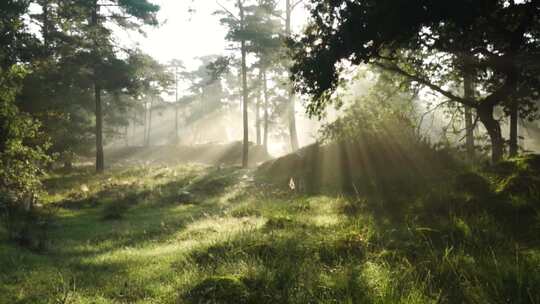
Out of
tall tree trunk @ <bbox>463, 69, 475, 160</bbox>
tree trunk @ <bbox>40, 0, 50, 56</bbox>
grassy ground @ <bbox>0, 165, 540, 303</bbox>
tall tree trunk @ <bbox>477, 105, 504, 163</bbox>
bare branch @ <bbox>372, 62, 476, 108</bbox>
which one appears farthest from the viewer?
tree trunk @ <bbox>40, 0, 50, 56</bbox>

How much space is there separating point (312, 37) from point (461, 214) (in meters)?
6.08

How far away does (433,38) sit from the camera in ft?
33.5

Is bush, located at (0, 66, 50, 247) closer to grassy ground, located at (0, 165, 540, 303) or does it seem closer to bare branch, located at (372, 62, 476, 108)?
grassy ground, located at (0, 165, 540, 303)

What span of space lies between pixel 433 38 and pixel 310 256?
7826 millimetres

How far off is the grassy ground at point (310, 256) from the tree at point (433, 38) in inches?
139

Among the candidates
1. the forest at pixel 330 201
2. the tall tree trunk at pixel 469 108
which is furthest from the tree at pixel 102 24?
the tall tree trunk at pixel 469 108

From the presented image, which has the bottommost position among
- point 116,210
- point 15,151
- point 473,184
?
point 116,210

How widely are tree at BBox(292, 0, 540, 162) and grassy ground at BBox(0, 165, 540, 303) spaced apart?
353 cm

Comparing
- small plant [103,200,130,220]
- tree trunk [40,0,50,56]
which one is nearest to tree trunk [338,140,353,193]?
small plant [103,200,130,220]

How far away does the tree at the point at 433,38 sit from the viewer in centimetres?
783

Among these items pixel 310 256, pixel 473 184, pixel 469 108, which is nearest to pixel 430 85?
pixel 469 108

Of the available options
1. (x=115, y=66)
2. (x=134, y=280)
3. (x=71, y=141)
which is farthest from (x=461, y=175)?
(x=115, y=66)

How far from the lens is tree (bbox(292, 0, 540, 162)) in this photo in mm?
7832

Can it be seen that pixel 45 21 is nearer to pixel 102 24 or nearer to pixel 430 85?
pixel 102 24
